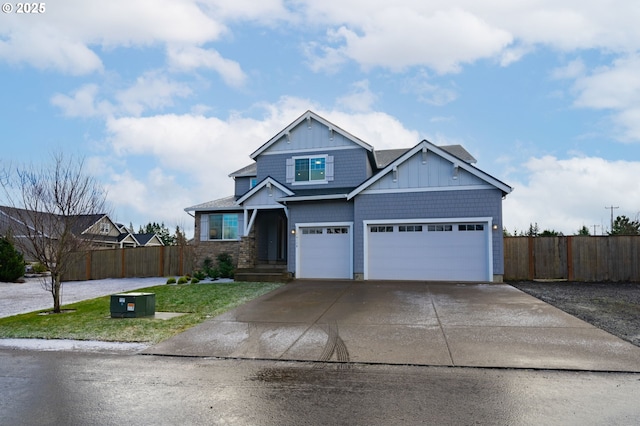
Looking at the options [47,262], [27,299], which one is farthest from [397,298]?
[27,299]

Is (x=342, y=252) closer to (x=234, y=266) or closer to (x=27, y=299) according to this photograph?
(x=234, y=266)

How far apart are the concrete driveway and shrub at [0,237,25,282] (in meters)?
17.9

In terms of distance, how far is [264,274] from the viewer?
17.7m

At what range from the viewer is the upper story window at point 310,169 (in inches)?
801

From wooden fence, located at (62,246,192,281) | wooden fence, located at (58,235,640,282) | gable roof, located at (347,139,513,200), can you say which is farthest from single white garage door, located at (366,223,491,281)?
wooden fence, located at (62,246,192,281)

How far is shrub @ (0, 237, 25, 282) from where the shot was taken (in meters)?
23.1

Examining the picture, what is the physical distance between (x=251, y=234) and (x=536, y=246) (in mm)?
12339

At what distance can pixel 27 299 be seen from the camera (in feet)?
52.9

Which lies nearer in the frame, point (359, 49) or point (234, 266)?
point (359, 49)

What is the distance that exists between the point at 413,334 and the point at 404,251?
28.7 ft

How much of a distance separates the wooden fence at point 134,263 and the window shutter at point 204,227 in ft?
4.39

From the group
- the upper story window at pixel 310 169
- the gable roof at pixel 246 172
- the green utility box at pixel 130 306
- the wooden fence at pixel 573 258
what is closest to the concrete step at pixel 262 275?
the upper story window at pixel 310 169

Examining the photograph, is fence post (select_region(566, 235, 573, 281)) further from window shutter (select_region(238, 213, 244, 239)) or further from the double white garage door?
window shutter (select_region(238, 213, 244, 239))

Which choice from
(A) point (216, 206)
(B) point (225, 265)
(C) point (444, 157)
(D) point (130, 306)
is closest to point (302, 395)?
(D) point (130, 306)
